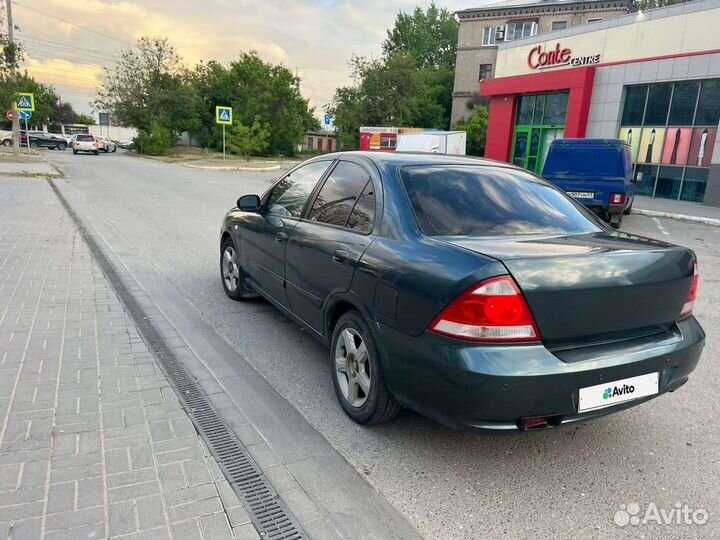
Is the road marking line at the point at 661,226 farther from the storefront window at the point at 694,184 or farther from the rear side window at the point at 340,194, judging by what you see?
the rear side window at the point at 340,194

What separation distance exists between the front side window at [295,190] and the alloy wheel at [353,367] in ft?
4.31

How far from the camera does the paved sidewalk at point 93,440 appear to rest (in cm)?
226

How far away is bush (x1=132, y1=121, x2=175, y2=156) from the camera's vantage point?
39.9 meters

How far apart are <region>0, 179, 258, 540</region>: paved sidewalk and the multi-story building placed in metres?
38.7

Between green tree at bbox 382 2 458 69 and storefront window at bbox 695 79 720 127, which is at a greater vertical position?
green tree at bbox 382 2 458 69

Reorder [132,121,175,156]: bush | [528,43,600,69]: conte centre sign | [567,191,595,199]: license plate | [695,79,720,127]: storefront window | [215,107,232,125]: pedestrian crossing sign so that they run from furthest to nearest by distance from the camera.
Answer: [132,121,175,156]: bush, [215,107,232,125]: pedestrian crossing sign, [528,43,600,69]: conte centre sign, [695,79,720,127]: storefront window, [567,191,595,199]: license plate

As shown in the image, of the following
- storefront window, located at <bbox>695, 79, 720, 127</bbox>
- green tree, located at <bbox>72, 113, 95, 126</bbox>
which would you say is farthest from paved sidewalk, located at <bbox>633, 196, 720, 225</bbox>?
green tree, located at <bbox>72, 113, 95, 126</bbox>

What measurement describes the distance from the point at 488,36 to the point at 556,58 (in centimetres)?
2404

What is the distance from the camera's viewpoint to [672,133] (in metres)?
17.8

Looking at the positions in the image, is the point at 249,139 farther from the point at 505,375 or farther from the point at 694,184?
the point at 505,375

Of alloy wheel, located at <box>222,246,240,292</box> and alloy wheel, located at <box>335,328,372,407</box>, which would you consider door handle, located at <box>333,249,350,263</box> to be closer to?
alloy wheel, located at <box>335,328,372,407</box>

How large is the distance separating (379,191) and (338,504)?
1.83 m

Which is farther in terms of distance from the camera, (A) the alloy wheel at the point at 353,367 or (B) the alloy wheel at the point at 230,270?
(B) the alloy wheel at the point at 230,270

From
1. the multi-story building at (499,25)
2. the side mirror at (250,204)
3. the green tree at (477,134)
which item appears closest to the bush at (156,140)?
the green tree at (477,134)
